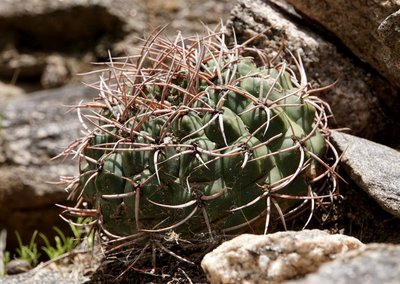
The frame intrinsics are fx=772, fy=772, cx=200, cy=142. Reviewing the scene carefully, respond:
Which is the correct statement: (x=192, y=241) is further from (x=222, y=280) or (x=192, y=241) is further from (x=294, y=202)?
(x=222, y=280)

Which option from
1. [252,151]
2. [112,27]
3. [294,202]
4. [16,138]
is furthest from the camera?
[112,27]

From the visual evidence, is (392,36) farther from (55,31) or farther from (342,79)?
(55,31)

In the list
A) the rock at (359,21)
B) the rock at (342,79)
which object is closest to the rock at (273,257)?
the rock at (359,21)

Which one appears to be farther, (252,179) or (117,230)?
(117,230)

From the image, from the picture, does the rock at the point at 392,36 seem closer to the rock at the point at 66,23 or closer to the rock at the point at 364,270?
the rock at the point at 364,270

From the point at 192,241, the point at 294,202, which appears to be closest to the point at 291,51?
the point at 294,202

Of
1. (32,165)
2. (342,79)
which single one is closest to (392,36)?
(342,79)
